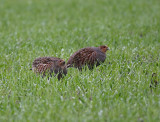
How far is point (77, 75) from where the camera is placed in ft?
18.8

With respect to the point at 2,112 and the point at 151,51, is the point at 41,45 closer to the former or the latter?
the point at 151,51

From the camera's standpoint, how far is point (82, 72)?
20.0 ft

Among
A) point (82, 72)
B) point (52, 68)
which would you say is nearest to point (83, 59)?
point (82, 72)

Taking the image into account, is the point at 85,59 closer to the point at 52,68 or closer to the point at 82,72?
the point at 82,72

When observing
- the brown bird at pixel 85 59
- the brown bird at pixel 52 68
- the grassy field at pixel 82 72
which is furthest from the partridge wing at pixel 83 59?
the brown bird at pixel 52 68

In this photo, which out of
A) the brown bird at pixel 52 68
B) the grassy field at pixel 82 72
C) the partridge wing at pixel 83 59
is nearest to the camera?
the grassy field at pixel 82 72

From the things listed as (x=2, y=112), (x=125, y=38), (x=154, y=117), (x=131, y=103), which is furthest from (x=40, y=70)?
(x=125, y=38)

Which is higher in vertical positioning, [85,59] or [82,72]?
[85,59]

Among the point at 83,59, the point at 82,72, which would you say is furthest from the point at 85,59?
the point at 82,72

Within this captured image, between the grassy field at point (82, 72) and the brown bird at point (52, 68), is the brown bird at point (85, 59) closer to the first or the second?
the grassy field at point (82, 72)

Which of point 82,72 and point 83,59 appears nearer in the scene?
point 82,72

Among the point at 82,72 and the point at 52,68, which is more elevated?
the point at 52,68

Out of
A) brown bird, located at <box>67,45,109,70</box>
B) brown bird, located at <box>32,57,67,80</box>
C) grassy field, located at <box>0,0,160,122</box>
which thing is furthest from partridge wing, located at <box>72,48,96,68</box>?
brown bird, located at <box>32,57,67,80</box>

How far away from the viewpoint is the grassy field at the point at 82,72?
427 centimetres
